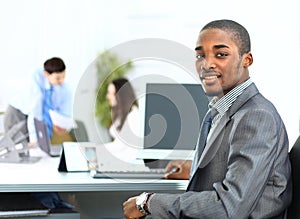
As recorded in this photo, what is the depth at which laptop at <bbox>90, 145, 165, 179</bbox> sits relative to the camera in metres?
2.52

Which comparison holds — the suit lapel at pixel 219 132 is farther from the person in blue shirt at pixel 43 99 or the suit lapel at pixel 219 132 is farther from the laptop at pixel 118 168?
the person in blue shirt at pixel 43 99

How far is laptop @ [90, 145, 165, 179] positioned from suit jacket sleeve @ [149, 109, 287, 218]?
764 millimetres

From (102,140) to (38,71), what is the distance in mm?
2682

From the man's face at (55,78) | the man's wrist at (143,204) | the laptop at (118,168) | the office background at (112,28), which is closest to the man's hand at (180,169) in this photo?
the laptop at (118,168)

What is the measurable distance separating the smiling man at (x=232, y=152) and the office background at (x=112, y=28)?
4.23 metres

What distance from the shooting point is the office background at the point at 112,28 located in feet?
20.2

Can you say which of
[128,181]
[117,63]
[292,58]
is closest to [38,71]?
[117,63]

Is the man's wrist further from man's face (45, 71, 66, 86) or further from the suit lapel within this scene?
man's face (45, 71, 66, 86)

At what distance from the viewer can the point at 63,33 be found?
6457 millimetres

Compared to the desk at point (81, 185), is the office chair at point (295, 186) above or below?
above

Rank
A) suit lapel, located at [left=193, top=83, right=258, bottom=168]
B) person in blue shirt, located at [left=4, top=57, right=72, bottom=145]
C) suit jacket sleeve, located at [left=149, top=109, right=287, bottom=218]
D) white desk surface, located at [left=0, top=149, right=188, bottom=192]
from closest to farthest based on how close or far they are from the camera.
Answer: suit jacket sleeve, located at [left=149, top=109, right=287, bottom=218], suit lapel, located at [left=193, top=83, right=258, bottom=168], white desk surface, located at [left=0, top=149, right=188, bottom=192], person in blue shirt, located at [left=4, top=57, right=72, bottom=145]

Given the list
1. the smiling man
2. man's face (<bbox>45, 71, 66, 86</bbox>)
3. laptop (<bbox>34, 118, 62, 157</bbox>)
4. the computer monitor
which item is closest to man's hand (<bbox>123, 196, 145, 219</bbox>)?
the smiling man

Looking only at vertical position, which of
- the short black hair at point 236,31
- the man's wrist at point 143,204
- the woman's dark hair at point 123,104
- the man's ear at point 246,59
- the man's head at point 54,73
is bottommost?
the man's wrist at point 143,204

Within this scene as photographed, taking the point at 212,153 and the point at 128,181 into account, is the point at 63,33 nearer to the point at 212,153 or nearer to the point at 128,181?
the point at 128,181
